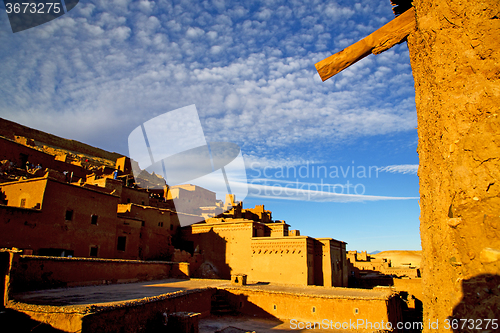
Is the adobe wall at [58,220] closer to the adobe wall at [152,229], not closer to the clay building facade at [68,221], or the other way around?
the clay building facade at [68,221]

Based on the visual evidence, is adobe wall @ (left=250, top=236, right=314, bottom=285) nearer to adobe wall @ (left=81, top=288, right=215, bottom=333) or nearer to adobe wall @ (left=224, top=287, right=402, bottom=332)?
adobe wall @ (left=224, top=287, right=402, bottom=332)

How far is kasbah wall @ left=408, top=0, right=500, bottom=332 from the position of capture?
2.23 metres

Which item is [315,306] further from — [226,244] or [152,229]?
[152,229]

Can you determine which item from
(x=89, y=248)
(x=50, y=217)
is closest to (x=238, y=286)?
(x=89, y=248)

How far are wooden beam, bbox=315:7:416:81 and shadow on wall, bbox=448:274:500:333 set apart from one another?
2.39 meters

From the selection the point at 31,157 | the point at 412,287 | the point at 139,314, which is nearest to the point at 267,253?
the point at 412,287

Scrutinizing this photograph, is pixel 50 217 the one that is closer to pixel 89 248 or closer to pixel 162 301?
pixel 89 248

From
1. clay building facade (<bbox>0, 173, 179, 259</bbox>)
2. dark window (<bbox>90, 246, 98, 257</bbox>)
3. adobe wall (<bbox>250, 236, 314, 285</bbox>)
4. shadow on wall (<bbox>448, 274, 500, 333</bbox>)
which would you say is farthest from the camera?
adobe wall (<bbox>250, 236, 314, 285</bbox>)

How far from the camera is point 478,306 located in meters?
2.20

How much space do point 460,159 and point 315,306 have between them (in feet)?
51.4

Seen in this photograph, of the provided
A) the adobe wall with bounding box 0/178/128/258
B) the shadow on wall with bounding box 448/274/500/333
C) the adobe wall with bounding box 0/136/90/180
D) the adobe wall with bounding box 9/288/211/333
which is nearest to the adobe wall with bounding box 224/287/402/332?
the adobe wall with bounding box 9/288/211/333

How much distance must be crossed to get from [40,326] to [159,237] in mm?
19125

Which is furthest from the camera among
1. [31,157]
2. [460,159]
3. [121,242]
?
[31,157]

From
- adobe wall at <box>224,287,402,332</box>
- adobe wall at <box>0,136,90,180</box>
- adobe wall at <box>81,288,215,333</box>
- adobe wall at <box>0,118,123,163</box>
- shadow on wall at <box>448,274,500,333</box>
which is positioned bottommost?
adobe wall at <box>224,287,402,332</box>
